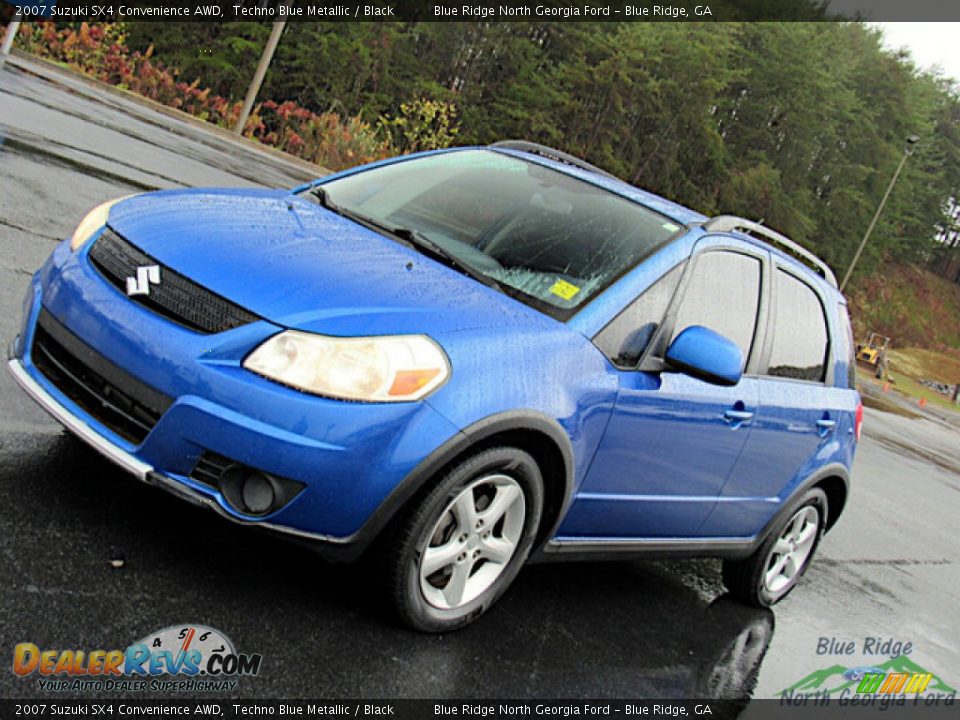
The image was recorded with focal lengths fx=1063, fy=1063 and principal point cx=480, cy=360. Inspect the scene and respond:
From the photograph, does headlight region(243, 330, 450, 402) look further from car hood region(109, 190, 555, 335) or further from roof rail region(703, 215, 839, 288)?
roof rail region(703, 215, 839, 288)

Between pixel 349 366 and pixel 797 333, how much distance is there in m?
2.80

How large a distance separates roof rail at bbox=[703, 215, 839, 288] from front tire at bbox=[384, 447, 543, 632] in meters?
1.66

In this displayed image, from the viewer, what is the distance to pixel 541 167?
5164 millimetres

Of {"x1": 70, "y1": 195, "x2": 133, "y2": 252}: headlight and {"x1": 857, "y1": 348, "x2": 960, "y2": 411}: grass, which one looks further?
{"x1": 857, "y1": 348, "x2": 960, "y2": 411}: grass

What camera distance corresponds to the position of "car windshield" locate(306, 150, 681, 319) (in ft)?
13.7

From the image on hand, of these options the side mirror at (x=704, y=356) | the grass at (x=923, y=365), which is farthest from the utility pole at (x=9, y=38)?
the grass at (x=923, y=365)

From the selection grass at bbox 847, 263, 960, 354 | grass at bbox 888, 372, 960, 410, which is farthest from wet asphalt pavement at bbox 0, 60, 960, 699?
grass at bbox 847, 263, 960, 354

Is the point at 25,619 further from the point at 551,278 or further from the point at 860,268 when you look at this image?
the point at 860,268

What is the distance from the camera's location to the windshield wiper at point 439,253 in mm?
4055

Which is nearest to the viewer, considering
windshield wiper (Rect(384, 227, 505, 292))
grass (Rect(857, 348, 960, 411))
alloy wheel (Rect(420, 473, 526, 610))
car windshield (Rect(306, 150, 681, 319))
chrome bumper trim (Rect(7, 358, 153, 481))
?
chrome bumper trim (Rect(7, 358, 153, 481))

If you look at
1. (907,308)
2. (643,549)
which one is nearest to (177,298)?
(643,549)

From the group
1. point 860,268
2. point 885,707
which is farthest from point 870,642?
point 860,268

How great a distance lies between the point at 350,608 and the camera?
3.80m

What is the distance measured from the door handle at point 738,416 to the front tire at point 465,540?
3.66ft
